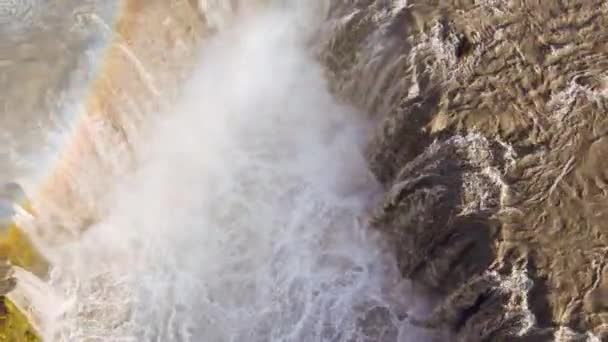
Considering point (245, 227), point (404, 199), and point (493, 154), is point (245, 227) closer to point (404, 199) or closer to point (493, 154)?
point (404, 199)

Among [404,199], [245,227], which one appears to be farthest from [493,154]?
[245,227]

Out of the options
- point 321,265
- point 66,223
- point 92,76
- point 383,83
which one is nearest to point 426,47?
point 383,83

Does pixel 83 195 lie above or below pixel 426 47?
below

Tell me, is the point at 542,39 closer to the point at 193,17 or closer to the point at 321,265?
the point at 321,265

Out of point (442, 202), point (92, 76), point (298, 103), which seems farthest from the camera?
point (298, 103)

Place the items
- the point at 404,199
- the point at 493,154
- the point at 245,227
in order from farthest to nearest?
the point at 245,227, the point at 404,199, the point at 493,154

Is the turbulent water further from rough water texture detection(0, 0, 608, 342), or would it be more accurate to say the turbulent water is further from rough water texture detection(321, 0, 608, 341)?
rough water texture detection(321, 0, 608, 341)
